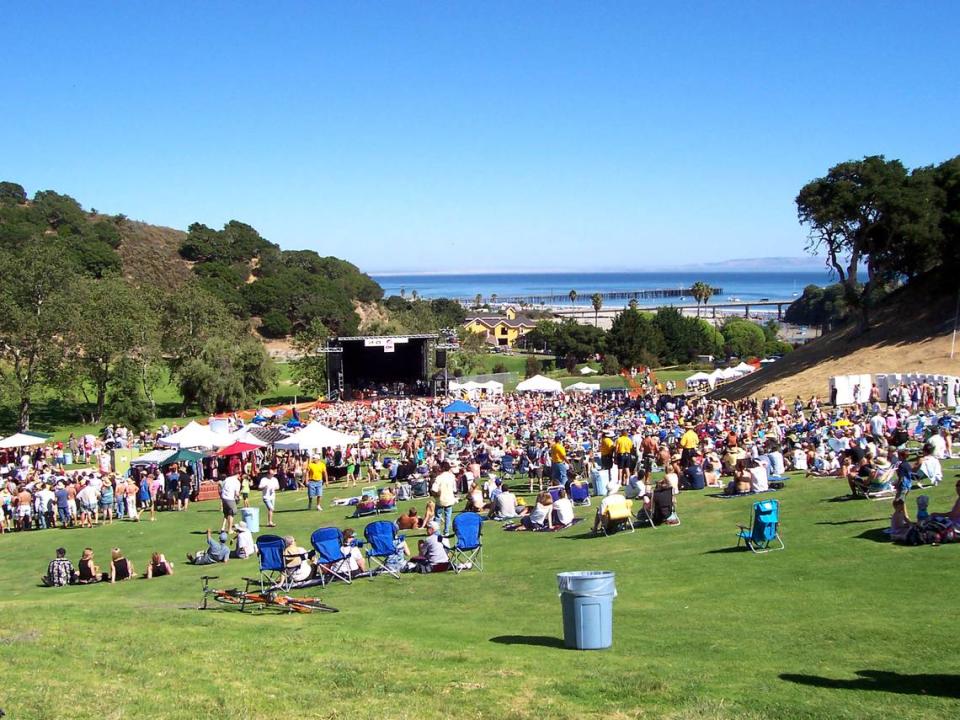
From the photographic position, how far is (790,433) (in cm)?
2330

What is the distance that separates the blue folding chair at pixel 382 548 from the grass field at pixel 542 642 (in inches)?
12.0

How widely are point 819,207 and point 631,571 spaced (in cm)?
3837

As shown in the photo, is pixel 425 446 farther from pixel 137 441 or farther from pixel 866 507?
pixel 866 507

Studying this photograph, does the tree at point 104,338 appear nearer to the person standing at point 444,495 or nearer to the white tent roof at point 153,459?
the white tent roof at point 153,459

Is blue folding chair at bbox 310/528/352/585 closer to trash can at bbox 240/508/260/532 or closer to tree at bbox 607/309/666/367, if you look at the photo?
trash can at bbox 240/508/260/532

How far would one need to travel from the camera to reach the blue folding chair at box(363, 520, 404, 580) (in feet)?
41.2

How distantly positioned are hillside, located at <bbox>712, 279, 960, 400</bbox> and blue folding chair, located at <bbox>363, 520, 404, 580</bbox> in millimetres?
30150

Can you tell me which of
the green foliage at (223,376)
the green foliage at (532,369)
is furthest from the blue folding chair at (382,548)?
the green foliage at (532,369)

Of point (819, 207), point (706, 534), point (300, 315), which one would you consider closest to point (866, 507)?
point (706, 534)

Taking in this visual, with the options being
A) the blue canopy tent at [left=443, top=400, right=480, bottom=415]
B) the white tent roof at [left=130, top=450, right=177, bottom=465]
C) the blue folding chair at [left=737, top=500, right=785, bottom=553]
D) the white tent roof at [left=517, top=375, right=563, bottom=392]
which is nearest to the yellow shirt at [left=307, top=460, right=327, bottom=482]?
the white tent roof at [left=130, top=450, right=177, bottom=465]

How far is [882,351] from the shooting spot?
141 feet

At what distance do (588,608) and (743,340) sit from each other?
96.7m

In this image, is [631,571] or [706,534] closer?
[631,571]

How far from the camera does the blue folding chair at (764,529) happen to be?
1182 centimetres
